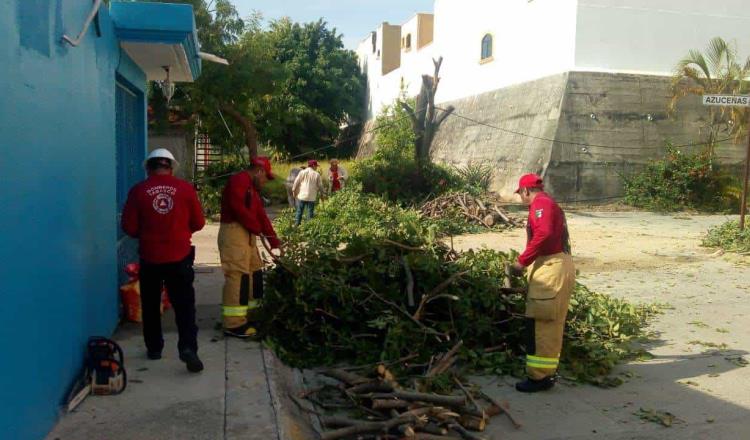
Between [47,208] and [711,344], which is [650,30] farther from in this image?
[47,208]

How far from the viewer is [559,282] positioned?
543cm

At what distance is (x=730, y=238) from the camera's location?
12555mm

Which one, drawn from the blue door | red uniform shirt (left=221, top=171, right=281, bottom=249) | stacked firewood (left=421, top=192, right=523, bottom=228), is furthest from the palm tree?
red uniform shirt (left=221, top=171, right=281, bottom=249)

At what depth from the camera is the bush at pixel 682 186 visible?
19.8 meters

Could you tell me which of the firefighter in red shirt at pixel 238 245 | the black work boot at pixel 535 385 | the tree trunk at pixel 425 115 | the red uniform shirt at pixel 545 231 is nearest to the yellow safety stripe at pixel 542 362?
the black work boot at pixel 535 385

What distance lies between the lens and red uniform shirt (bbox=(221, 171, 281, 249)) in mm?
6199

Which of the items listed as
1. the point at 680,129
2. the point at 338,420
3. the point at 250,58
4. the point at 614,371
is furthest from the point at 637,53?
the point at 338,420

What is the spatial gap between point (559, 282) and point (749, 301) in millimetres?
4587

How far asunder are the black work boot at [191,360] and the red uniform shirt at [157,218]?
0.69m

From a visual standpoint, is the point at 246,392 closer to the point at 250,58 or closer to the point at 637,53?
the point at 250,58

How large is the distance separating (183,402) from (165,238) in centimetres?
127

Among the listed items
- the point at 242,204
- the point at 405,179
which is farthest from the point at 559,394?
the point at 405,179

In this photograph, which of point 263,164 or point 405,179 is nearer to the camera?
point 263,164

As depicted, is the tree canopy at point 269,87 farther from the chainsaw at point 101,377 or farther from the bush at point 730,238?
the chainsaw at point 101,377
